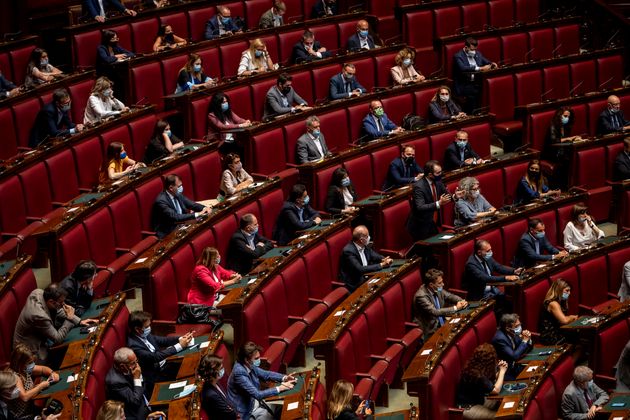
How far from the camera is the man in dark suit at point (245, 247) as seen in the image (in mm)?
3973

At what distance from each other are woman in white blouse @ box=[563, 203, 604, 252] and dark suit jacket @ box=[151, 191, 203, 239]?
150 cm

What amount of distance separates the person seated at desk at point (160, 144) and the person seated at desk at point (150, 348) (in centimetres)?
116

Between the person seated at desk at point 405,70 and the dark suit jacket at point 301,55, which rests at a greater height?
the dark suit jacket at point 301,55

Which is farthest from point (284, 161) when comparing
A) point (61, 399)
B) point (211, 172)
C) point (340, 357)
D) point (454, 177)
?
point (61, 399)

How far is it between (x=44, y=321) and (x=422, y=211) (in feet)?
5.52

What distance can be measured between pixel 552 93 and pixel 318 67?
118cm

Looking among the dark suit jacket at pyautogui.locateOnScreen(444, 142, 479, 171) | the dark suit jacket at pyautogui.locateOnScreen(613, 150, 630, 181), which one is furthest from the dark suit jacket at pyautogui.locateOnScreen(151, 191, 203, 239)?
the dark suit jacket at pyautogui.locateOnScreen(613, 150, 630, 181)

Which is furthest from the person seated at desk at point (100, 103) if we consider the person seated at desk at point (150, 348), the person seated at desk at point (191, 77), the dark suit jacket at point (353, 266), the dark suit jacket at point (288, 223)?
the person seated at desk at point (150, 348)

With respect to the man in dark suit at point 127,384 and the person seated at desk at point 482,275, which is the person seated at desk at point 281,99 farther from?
the man in dark suit at point 127,384

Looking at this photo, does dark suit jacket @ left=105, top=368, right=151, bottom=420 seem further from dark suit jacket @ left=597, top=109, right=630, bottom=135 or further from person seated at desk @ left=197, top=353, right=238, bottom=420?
dark suit jacket @ left=597, top=109, right=630, bottom=135

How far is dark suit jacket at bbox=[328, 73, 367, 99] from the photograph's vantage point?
5.02 metres

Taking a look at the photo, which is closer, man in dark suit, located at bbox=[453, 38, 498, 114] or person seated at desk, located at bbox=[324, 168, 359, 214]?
person seated at desk, located at bbox=[324, 168, 359, 214]

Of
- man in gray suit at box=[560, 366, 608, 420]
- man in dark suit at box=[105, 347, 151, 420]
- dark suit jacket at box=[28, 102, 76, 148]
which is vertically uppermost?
dark suit jacket at box=[28, 102, 76, 148]

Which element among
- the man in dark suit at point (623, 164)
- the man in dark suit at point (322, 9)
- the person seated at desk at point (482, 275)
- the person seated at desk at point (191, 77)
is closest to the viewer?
the person seated at desk at point (482, 275)
